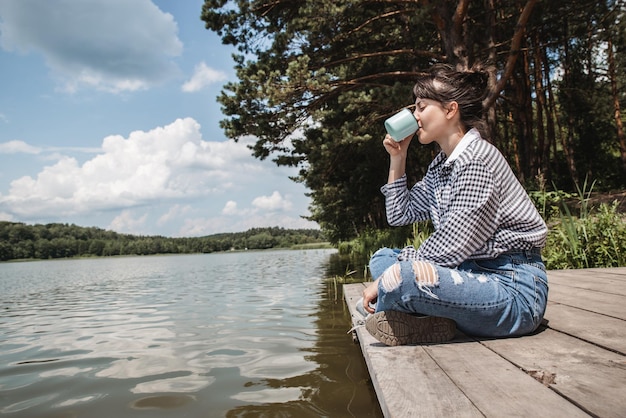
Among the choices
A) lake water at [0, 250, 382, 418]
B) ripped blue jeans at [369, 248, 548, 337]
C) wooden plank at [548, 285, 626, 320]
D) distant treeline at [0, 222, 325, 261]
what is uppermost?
distant treeline at [0, 222, 325, 261]

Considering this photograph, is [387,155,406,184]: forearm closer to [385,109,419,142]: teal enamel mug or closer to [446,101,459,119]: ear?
[385,109,419,142]: teal enamel mug

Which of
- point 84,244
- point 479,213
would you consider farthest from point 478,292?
point 84,244

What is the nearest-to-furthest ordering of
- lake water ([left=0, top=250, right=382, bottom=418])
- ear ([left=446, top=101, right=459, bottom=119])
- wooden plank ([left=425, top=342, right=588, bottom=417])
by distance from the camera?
1. wooden plank ([left=425, top=342, right=588, bottom=417])
2. ear ([left=446, top=101, right=459, bottom=119])
3. lake water ([left=0, top=250, right=382, bottom=418])

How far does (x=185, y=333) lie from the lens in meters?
4.29

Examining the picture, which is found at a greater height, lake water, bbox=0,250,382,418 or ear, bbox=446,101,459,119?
ear, bbox=446,101,459,119

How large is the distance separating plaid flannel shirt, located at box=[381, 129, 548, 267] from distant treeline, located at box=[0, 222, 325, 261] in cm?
6255

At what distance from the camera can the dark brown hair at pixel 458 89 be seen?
1.99 meters

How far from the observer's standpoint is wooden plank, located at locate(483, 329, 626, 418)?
1.20 m

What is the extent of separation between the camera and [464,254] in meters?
1.77

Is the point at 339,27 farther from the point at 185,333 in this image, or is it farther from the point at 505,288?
the point at 505,288

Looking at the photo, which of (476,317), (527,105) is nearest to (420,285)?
(476,317)

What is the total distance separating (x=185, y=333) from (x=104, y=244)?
249 ft

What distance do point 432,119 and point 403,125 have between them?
16 centimetres

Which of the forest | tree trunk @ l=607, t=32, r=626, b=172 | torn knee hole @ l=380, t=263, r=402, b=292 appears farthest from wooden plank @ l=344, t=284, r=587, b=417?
tree trunk @ l=607, t=32, r=626, b=172
